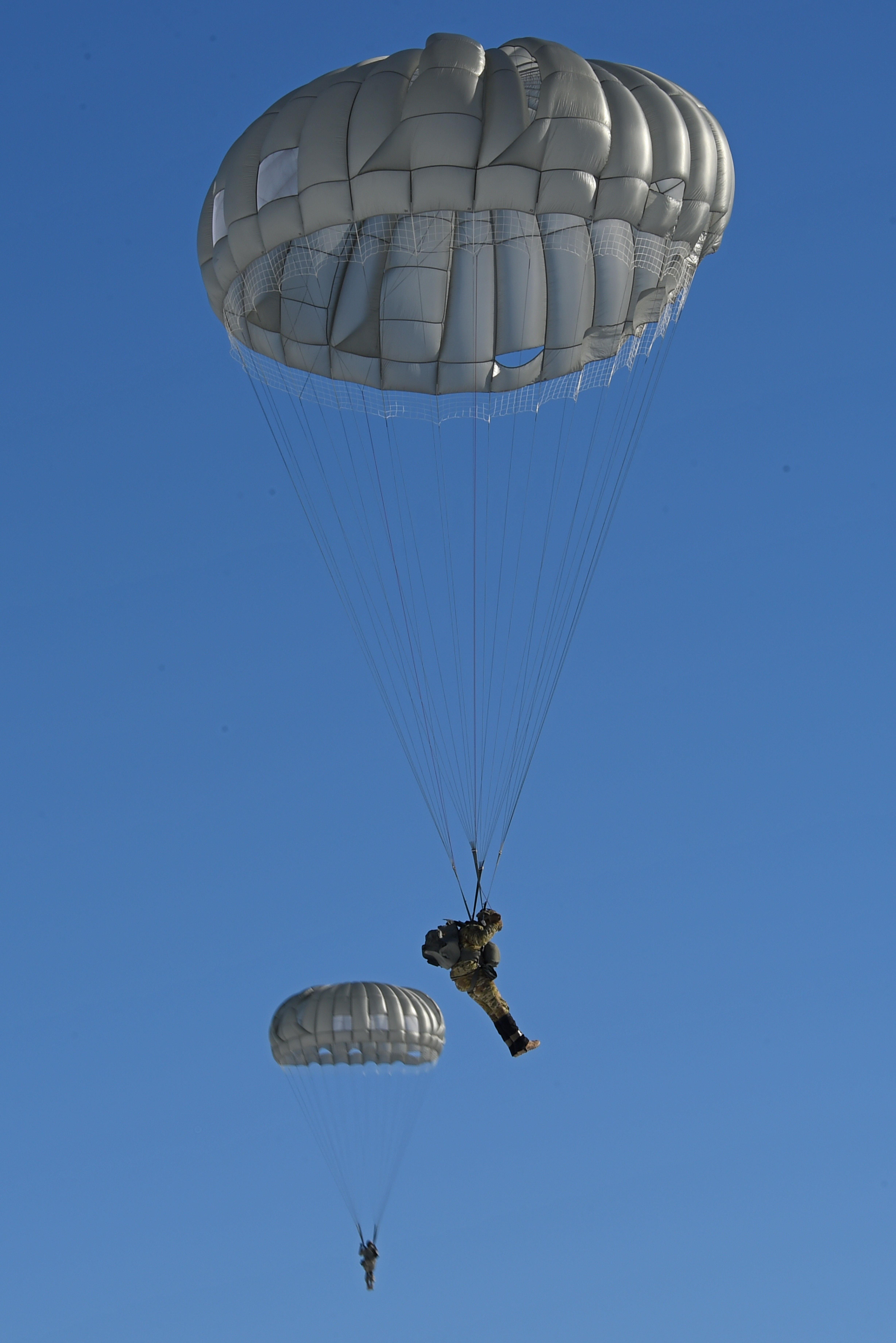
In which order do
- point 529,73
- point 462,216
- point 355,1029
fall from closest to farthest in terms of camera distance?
point 529,73, point 462,216, point 355,1029

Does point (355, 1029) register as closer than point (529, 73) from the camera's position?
No

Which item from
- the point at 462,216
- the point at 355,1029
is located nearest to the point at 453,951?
the point at 462,216

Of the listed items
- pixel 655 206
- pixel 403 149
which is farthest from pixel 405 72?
pixel 655 206

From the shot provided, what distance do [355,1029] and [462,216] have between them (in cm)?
1670

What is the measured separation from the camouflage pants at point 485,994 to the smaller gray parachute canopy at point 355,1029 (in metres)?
13.0

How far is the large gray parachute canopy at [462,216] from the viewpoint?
24.2m

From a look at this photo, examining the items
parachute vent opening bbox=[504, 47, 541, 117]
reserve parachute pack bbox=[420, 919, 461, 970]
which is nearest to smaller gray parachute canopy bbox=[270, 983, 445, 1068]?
reserve parachute pack bbox=[420, 919, 461, 970]

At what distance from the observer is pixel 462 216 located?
1036 inches

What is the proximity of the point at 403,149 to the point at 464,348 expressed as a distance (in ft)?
13.0

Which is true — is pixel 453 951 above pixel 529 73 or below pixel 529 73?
below

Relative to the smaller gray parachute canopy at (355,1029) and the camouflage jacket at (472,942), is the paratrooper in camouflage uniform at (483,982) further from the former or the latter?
the smaller gray parachute canopy at (355,1029)

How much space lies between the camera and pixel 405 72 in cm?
2467

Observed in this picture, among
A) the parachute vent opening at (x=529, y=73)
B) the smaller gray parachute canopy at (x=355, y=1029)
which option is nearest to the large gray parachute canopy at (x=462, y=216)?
the parachute vent opening at (x=529, y=73)

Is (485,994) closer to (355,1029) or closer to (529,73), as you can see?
(529,73)
